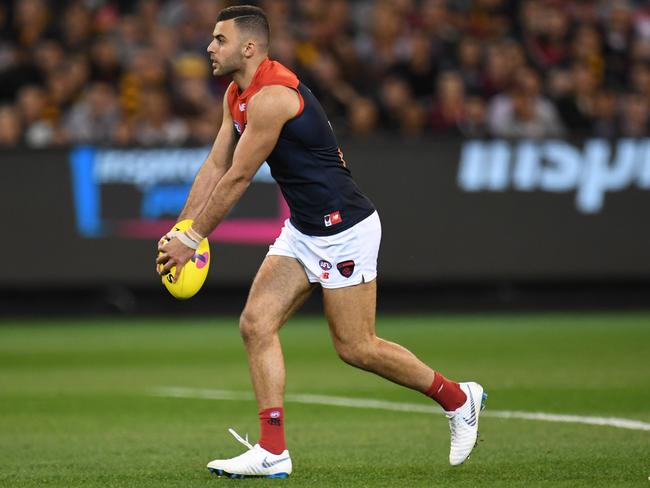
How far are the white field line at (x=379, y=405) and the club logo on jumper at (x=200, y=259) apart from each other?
132 inches

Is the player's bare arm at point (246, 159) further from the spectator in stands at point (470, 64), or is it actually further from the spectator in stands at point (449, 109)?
the spectator in stands at point (470, 64)

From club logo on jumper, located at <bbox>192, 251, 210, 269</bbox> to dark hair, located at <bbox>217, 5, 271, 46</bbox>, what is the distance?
4.23 feet

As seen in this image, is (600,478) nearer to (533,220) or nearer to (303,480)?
(303,480)

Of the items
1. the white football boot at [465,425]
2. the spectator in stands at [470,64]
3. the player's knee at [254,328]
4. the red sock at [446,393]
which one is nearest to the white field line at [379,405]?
the white football boot at [465,425]

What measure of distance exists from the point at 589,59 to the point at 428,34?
2.52 m

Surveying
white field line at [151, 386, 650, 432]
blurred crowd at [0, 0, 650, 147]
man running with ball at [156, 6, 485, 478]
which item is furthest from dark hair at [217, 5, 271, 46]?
blurred crowd at [0, 0, 650, 147]

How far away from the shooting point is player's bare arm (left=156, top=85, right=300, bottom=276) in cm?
732

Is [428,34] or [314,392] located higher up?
[428,34]

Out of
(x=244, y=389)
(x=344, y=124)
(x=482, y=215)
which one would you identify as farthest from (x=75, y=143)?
(x=244, y=389)

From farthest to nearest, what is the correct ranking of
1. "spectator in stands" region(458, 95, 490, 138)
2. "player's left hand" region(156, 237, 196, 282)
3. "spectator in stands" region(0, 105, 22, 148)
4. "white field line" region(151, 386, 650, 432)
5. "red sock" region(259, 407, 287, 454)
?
1. "spectator in stands" region(458, 95, 490, 138)
2. "spectator in stands" region(0, 105, 22, 148)
3. "white field line" region(151, 386, 650, 432)
4. "red sock" region(259, 407, 287, 454)
5. "player's left hand" region(156, 237, 196, 282)

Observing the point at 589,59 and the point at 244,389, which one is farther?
the point at 589,59

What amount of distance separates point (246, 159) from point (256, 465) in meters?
1.72

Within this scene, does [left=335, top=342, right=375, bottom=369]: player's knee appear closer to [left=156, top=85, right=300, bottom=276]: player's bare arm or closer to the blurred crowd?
[left=156, top=85, right=300, bottom=276]: player's bare arm

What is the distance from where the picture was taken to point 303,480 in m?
7.28
